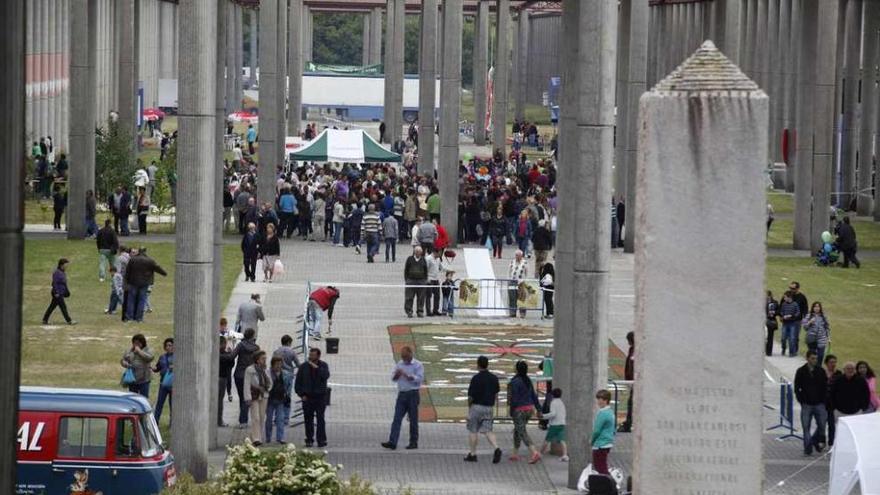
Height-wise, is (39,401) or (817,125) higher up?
(817,125)

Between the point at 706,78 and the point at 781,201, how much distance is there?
67.1m

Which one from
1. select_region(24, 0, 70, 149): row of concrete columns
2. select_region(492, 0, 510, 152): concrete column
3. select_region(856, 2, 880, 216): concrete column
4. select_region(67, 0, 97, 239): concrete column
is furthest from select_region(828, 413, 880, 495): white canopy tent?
select_region(492, 0, 510, 152): concrete column

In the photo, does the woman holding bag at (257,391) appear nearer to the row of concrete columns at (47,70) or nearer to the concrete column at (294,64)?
the row of concrete columns at (47,70)

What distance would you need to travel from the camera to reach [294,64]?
85812 mm

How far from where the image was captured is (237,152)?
79.7 metres

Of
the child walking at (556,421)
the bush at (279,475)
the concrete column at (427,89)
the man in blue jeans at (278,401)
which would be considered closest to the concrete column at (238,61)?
the concrete column at (427,89)

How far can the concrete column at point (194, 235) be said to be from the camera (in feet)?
76.9

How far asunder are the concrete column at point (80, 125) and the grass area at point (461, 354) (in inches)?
577

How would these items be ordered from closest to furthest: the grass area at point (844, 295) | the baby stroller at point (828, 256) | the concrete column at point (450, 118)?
the grass area at point (844, 295) → the baby stroller at point (828, 256) → the concrete column at point (450, 118)

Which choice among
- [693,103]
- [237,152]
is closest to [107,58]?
[237,152]

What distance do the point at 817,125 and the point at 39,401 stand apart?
3354 centimetres

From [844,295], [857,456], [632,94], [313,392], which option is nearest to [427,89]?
[632,94]

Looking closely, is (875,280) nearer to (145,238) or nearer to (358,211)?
(358,211)

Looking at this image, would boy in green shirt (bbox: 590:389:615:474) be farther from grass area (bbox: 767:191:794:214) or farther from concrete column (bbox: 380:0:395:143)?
concrete column (bbox: 380:0:395:143)
